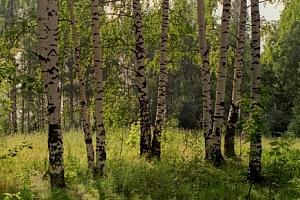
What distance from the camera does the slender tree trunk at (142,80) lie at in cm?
1007

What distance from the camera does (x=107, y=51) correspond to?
34.0ft

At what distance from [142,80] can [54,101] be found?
3.91m

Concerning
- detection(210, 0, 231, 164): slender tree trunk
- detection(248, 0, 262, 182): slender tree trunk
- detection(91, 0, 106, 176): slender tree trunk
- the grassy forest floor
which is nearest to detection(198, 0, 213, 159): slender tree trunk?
detection(210, 0, 231, 164): slender tree trunk

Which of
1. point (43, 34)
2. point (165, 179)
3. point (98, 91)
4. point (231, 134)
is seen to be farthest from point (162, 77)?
point (43, 34)

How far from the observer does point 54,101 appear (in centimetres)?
675

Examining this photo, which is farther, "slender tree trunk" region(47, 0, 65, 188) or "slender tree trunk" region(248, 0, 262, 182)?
"slender tree trunk" region(248, 0, 262, 182)

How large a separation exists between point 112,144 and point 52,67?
23.5 feet

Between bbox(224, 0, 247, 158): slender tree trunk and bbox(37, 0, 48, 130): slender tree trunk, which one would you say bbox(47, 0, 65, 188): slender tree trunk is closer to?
bbox(37, 0, 48, 130): slender tree trunk

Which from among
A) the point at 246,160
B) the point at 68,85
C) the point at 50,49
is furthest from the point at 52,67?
the point at 68,85

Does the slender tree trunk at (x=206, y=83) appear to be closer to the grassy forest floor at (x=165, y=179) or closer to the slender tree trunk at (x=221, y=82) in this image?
the slender tree trunk at (x=221, y=82)

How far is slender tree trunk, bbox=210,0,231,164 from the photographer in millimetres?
9523

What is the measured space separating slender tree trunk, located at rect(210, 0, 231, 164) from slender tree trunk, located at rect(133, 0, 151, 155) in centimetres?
192

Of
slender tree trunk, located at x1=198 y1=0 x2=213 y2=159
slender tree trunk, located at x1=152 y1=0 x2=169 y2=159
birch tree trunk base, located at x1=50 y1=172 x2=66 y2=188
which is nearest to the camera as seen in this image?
birch tree trunk base, located at x1=50 y1=172 x2=66 y2=188

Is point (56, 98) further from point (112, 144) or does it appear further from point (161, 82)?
point (112, 144)
